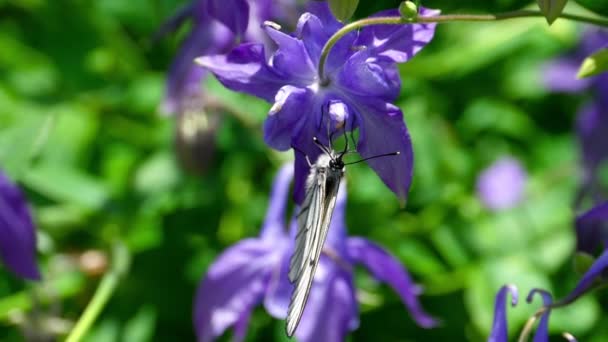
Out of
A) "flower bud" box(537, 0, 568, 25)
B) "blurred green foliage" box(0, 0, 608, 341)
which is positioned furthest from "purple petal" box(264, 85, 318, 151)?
"blurred green foliage" box(0, 0, 608, 341)

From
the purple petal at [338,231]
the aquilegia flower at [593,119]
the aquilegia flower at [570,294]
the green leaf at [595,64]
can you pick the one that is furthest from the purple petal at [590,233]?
the aquilegia flower at [593,119]

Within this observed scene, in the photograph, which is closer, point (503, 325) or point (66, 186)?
point (503, 325)

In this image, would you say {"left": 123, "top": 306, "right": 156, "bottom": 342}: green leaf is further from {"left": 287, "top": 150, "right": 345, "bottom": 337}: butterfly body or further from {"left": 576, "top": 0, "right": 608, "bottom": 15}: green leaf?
{"left": 576, "top": 0, "right": 608, "bottom": 15}: green leaf

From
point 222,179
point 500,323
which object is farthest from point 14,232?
point 500,323

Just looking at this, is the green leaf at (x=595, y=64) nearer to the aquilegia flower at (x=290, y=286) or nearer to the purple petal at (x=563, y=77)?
the aquilegia flower at (x=290, y=286)

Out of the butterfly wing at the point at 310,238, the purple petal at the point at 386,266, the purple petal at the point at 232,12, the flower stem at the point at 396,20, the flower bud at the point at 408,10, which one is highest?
the flower bud at the point at 408,10

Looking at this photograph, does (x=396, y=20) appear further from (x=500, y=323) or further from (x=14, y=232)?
(x=14, y=232)
